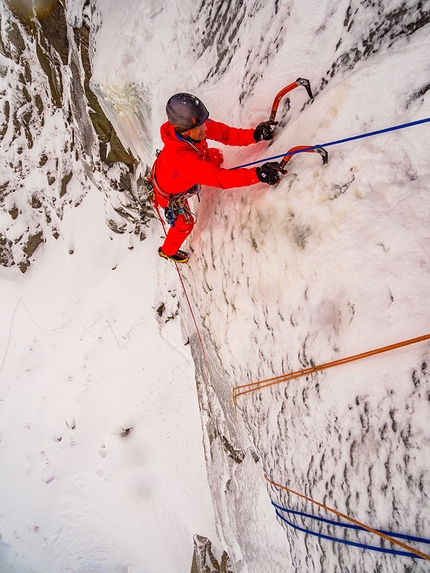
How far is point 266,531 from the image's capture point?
3.72 meters

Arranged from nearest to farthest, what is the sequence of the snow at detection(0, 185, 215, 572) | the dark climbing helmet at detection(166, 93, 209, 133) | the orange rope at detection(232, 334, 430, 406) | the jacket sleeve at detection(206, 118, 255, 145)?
the orange rope at detection(232, 334, 430, 406) < the dark climbing helmet at detection(166, 93, 209, 133) < the jacket sleeve at detection(206, 118, 255, 145) < the snow at detection(0, 185, 215, 572)

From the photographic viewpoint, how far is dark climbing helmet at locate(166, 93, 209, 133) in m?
2.50

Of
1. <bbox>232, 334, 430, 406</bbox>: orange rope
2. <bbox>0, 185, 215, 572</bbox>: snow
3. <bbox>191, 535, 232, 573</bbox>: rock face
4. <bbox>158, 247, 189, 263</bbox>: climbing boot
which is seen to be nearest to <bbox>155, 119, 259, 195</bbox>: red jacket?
<bbox>158, 247, 189, 263</bbox>: climbing boot

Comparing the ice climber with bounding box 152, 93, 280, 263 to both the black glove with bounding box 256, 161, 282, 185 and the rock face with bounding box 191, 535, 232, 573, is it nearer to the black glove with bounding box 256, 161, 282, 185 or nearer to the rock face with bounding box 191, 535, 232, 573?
the black glove with bounding box 256, 161, 282, 185

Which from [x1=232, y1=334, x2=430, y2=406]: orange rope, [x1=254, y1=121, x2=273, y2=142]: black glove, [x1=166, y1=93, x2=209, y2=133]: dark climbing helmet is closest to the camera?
[x1=232, y1=334, x2=430, y2=406]: orange rope

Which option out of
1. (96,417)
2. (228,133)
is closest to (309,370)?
(228,133)

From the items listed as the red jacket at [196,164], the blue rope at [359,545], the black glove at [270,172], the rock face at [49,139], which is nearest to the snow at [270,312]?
the blue rope at [359,545]

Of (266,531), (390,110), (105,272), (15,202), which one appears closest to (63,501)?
(105,272)

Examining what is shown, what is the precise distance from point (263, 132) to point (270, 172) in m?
0.55

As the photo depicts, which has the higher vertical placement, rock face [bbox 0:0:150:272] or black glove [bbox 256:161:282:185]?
rock face [bbox 0:0:150:272]

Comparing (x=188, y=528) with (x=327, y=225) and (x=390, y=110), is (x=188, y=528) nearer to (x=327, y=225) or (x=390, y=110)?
(x=327, y=225)

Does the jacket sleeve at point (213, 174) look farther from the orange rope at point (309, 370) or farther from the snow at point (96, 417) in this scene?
the snow at point (96, 417)

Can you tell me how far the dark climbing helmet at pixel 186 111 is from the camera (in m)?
2.50

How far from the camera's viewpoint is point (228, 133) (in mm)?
2875
